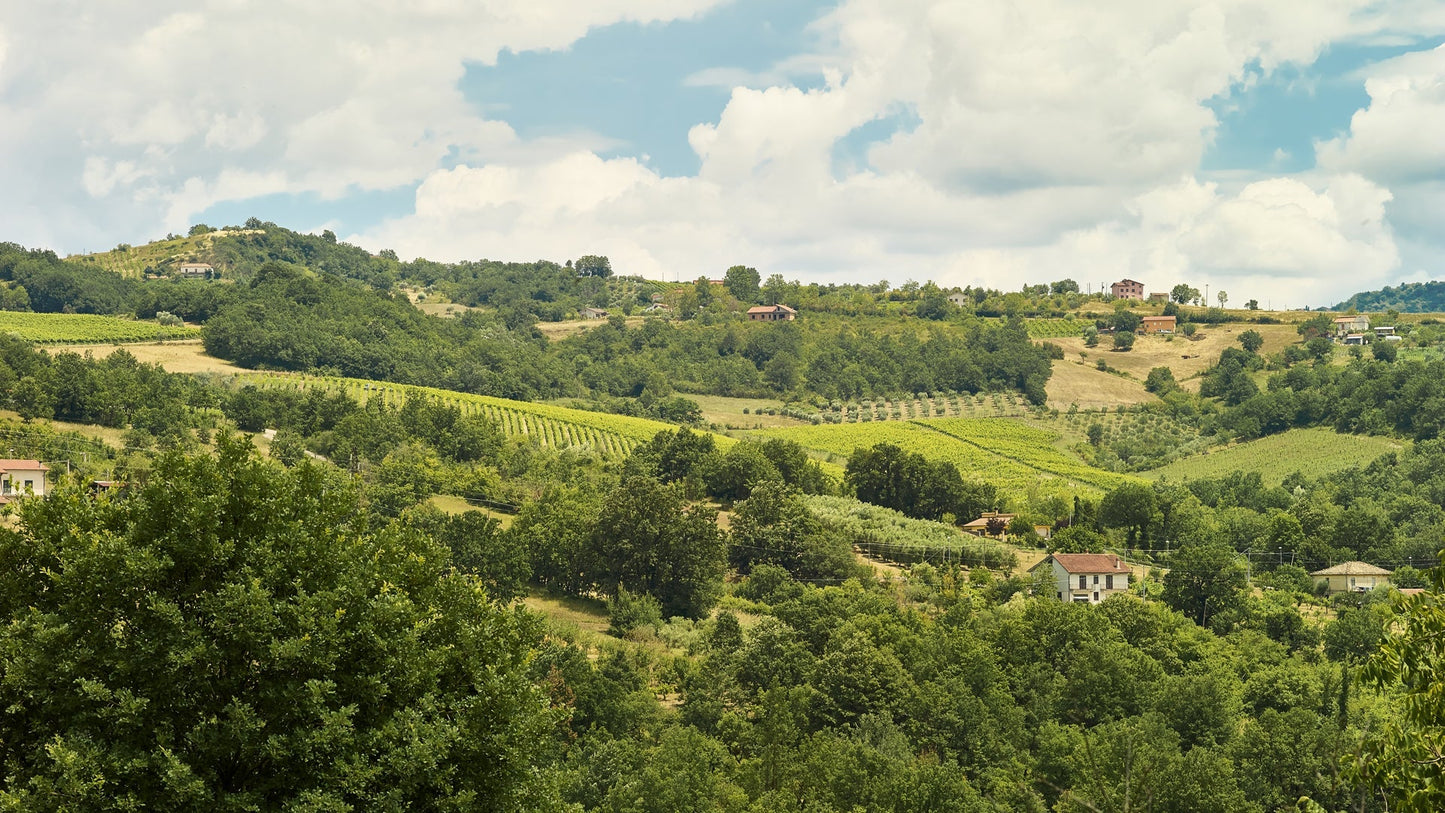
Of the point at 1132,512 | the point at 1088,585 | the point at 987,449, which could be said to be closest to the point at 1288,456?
the point at 987,449

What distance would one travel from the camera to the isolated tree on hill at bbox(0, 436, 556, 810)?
15.2 metres

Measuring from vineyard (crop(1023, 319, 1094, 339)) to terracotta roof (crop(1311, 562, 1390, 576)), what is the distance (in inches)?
4252

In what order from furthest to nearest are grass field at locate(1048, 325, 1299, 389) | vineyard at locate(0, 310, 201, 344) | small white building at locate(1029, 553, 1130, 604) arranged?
1. grass field at locate(1048, 325, 1299, 389)
2. vineyard at locate(0, 310, 201, 344)
3. small white building at locate(1029, 553, 1130, 604)

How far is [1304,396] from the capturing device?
133m

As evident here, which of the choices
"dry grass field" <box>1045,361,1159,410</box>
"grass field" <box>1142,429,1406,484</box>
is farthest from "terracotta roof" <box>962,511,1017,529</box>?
"dry grass field" <box>1045,361,1159,410</box>

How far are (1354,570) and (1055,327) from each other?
379 feet

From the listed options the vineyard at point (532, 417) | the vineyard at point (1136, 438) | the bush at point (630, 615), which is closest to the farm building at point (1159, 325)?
the vineyard at point (1136, 438)

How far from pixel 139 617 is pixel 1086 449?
12683 cm

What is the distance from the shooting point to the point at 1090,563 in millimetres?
73000

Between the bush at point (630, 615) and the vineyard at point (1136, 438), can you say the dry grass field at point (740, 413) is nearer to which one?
the vineyard at point (1136, 438)

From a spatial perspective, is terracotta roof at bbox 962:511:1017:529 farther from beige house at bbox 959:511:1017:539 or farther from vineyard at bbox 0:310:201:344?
vineyard at bbox 0:310:201:344

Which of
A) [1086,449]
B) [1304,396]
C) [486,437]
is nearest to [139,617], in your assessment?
[486,437]

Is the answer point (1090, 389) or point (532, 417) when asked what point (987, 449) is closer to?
point (1090, 389)

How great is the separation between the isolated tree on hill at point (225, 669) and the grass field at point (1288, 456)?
4285 inches
